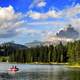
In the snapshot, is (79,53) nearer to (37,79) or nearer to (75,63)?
(75,63)

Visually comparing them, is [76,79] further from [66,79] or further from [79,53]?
[79,53]

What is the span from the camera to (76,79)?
84500 mm

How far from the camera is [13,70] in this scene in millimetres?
138375

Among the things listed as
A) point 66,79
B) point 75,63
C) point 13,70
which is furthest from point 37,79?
point 75,63

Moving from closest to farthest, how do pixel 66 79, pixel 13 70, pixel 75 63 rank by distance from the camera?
pixel 66 79
pixel 13 70
pixel 75 63

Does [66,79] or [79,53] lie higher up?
[79,53]

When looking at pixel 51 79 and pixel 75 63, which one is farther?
pixel 75 63

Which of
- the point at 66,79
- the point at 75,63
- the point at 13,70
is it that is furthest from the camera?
the point at 75,63

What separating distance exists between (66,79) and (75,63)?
114m

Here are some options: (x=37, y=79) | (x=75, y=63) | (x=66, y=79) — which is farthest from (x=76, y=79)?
(x=75, y=63)

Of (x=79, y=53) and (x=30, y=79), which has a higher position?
(x=79, y=53)

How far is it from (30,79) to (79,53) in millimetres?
116533

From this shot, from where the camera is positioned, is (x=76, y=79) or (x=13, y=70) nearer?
(x=76, y=79)

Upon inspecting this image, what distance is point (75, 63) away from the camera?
649ft
